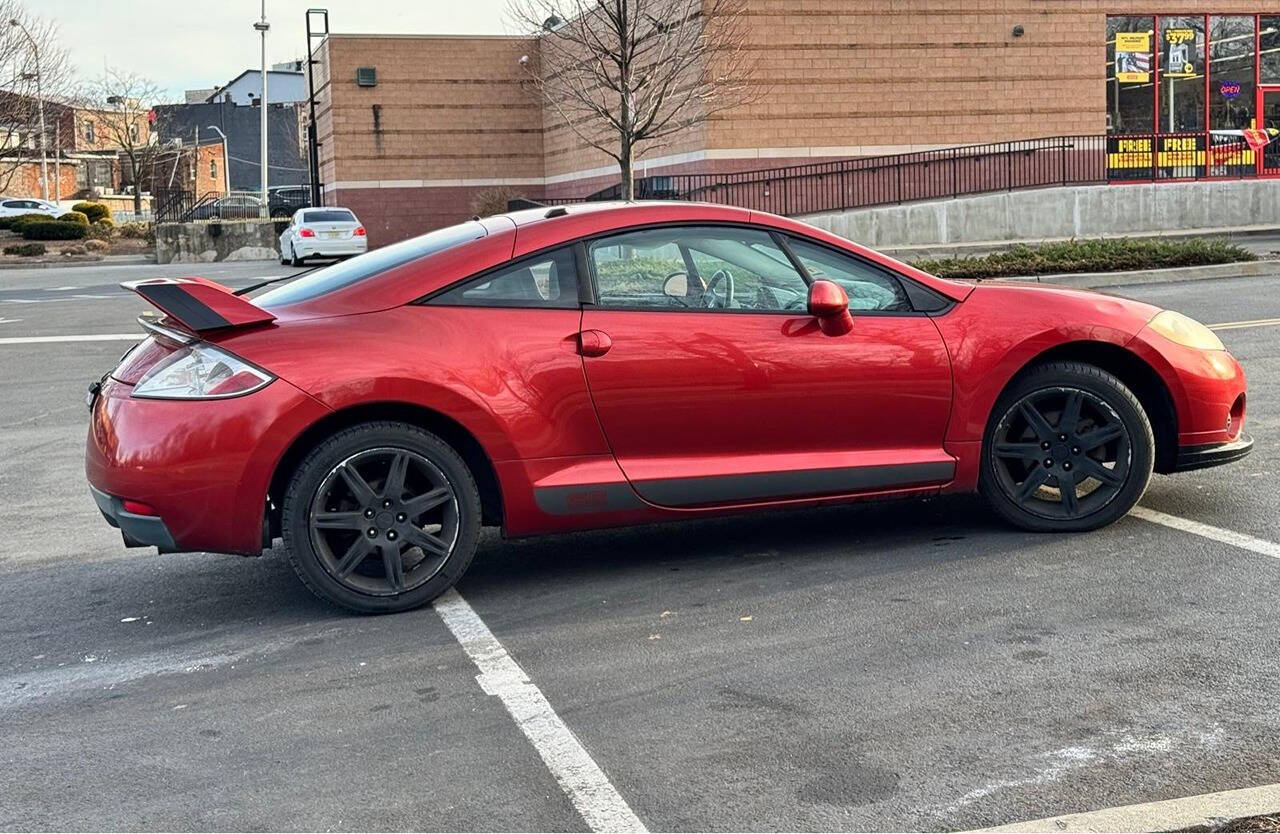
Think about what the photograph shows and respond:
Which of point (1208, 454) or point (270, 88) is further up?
point (270, 88)

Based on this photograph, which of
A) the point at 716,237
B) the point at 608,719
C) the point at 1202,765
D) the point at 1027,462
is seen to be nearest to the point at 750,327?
the point at 716,237

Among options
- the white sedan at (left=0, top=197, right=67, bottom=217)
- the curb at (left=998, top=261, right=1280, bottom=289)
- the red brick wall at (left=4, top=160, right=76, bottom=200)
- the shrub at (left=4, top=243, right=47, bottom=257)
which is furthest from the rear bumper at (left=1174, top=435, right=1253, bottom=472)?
the red brick wall at (left=4, top=160, right=76, bottom=200)

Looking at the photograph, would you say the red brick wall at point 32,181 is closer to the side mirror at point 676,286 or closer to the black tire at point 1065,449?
the side mirror at point 676,286

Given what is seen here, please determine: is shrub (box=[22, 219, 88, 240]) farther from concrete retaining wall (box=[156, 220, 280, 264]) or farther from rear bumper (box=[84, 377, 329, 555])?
rear bumper (box=[84, 377, 329, 555])

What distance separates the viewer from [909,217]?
28.3 m

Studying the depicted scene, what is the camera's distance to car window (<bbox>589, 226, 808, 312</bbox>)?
5531mm

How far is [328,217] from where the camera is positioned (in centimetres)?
3428

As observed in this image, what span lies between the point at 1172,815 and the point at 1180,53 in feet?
102

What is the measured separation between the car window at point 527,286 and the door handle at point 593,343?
0.15 metres

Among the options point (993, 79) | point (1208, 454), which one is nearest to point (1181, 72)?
point (993, 79)

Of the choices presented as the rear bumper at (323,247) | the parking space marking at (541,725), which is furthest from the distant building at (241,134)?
the parking space marking at (541,725)

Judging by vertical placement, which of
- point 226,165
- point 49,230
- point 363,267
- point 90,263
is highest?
point 226,165

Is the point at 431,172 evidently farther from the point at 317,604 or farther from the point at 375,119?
the point at 317,604

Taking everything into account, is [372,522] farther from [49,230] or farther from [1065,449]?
[49,230]
